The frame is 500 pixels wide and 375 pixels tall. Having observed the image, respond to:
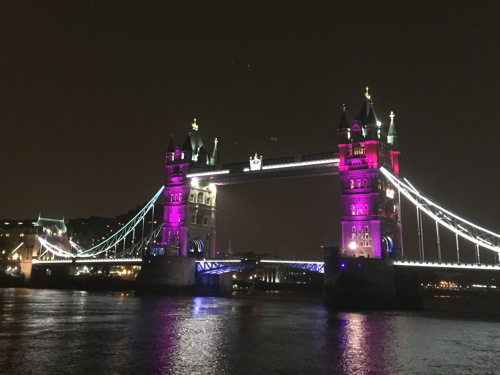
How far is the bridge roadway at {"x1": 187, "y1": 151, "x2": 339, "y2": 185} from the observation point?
67812mm

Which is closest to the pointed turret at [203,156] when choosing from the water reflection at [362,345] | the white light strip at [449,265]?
the white light strip at [449,265]

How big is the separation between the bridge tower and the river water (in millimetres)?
39127

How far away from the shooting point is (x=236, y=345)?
27.0 m

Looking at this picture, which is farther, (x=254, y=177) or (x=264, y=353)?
(x=254, y=177)

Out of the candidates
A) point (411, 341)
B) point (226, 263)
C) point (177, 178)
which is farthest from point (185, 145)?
point (411, 341)

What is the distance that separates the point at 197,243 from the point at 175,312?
129ft

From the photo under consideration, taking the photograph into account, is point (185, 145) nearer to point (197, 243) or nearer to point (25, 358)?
point (197, 243)

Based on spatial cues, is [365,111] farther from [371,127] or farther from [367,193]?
[367,193]

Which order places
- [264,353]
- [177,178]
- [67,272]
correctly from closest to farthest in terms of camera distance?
[264,353] → [177,178] → [67,272]

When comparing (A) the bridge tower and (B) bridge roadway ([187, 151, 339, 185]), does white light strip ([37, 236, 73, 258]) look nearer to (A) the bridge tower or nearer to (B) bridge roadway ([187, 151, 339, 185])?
(A) the bridge tower

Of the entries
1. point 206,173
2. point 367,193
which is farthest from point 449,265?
point 206,173

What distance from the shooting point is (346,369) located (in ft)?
69.9

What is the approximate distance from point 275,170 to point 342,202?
11.4 meters

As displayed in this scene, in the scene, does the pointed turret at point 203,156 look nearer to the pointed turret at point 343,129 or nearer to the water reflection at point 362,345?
the pointed turret at point 343,129
